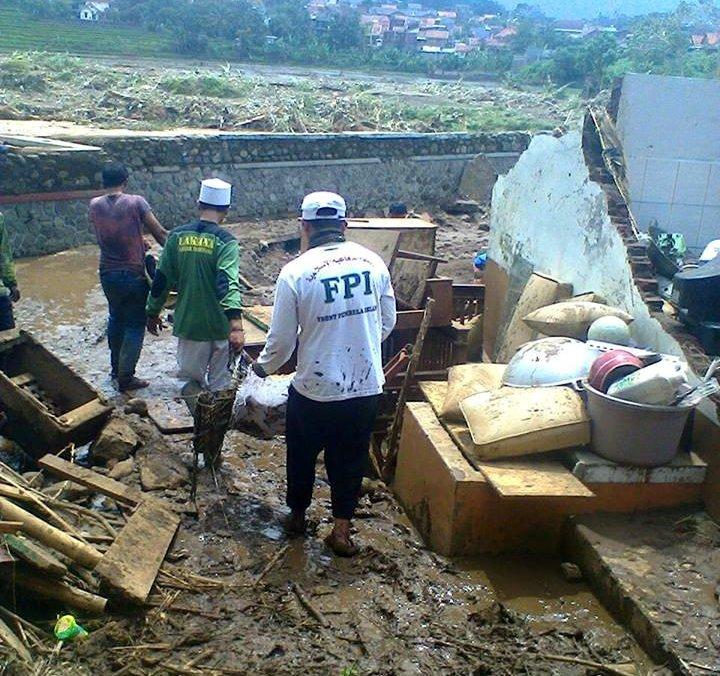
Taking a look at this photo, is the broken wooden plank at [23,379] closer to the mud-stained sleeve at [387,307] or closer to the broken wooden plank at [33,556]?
the broken wooden plank at [33,556]

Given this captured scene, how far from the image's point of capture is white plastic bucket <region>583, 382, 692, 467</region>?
3982 mm

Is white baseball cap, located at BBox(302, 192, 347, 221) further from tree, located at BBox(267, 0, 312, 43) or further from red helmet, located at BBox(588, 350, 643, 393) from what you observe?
tree, located at BBox(267, 0, 312, 43)

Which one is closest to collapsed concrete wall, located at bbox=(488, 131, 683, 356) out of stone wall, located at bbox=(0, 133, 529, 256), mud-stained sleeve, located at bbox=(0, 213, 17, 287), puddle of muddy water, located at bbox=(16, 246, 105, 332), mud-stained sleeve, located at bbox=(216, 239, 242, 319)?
mud-stained sleeve, located at bbox=(216, 239, 242, 319)

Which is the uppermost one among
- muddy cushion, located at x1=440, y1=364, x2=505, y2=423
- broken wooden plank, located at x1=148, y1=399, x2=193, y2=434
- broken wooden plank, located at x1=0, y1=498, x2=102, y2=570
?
muddy cushion, located at x1=440, y1=364, x2=505, y2=423

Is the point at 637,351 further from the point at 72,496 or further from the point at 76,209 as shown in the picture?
the point at 76,209

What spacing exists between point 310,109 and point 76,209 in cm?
1154

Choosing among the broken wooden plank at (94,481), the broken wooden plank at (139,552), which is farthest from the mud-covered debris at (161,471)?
the broken wooden plank at (139,552)

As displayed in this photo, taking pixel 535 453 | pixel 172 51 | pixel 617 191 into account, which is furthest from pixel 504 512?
pixel 172 51

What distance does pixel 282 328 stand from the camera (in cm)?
397

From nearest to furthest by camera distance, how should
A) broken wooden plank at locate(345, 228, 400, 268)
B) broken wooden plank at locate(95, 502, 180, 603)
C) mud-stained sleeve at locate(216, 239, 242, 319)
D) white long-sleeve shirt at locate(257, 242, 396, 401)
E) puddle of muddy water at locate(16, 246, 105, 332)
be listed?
broken wooden plank at locate(95, 502, 180, 603), white long-sleeve shirt at locate(257, 242, 396, 401), mud-stained sleeve at locate(216, 239, 242, 319), broken wooden plank at locate(345, 228, 400, 268), puddle of muddy water at locate(16, 246, 105, 332)

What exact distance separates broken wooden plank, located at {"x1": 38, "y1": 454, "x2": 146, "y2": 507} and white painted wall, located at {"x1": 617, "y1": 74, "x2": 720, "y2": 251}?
4.85 m

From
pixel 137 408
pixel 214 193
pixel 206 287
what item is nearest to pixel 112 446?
pixel 137 408

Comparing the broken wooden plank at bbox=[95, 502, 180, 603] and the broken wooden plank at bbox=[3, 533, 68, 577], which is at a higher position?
the broken wooden plank at bbox=[3, 533, 68, 577]

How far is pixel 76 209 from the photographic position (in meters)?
11.8
